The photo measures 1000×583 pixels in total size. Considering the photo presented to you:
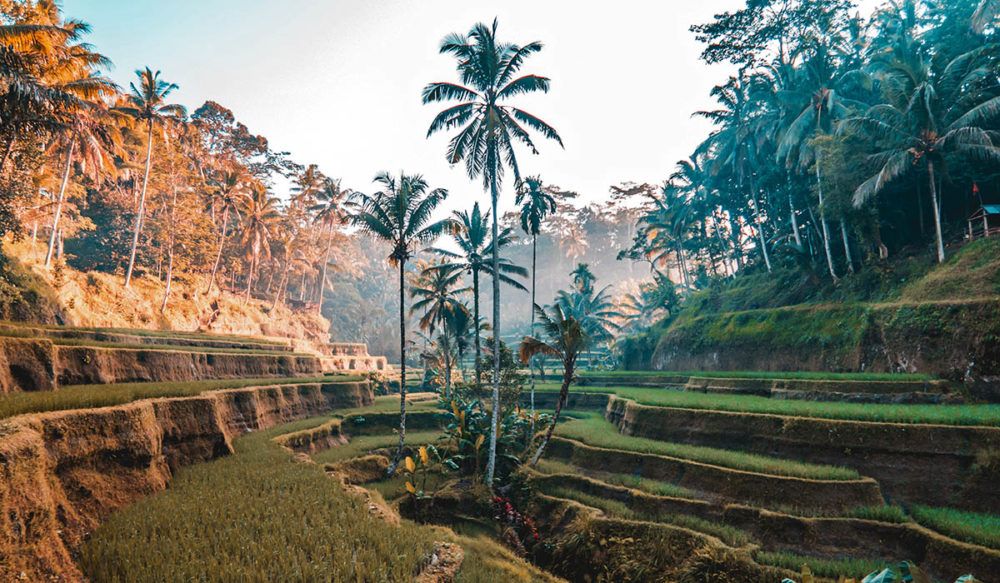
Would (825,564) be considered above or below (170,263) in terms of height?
below

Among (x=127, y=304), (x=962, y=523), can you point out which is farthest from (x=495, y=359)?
(x=127, y=304)

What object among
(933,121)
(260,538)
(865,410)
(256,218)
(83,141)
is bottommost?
(260,538)

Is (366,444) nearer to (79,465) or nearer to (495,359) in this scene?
(495,359)

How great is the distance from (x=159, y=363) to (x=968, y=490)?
1076 inches

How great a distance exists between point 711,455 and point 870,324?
13228 millimetres

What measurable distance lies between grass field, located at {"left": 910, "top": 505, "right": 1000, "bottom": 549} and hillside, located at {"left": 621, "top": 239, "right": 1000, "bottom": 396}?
7.69 m

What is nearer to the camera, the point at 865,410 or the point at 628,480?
the point at 865,410

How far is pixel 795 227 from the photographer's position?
33344 mm

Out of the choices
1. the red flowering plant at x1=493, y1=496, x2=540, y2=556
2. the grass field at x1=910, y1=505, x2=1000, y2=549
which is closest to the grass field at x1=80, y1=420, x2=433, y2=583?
the red flowering plant at x1=493, y1=496, x2=540, y2=556

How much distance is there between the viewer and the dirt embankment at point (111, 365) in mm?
10383

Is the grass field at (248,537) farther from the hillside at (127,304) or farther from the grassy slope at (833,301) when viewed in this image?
the grassy slope at (833,301)

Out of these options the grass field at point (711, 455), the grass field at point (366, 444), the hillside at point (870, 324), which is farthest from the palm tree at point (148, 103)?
the hillside at point (870, 324)

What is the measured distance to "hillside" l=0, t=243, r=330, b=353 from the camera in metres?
20.1

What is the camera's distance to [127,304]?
30625 millimetres
